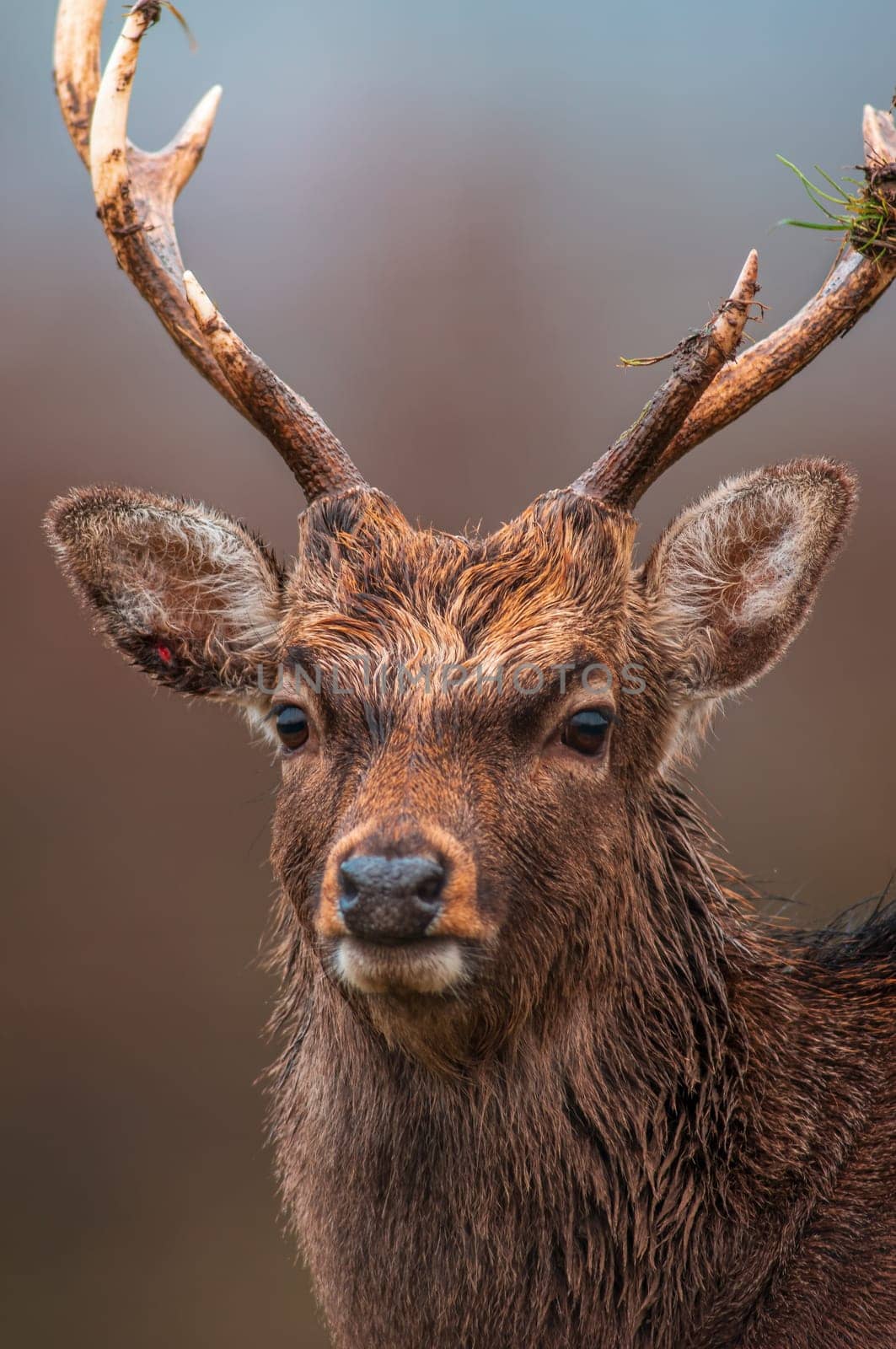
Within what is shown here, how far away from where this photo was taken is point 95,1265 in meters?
7.67

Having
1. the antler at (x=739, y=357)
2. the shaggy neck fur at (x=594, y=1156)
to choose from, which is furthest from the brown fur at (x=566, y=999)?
the antler at (x=739, y=357)

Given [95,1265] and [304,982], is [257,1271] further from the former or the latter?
[304,982]

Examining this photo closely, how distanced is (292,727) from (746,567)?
4.15 feet

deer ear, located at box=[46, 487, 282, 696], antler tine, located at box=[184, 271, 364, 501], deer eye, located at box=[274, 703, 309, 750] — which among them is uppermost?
antler tine, located at box=[184, 271, 364, 501]

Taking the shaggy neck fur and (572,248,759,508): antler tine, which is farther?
(572,248,759,508): antler tine

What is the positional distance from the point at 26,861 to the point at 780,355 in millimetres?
5255

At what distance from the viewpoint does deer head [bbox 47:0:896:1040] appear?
9.95 feet

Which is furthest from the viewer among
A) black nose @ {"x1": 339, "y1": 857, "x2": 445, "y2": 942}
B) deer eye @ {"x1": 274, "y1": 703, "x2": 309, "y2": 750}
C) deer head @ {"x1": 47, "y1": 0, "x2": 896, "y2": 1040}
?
deer eye @ {"x1": 274, "y1": 703, "x2": 309, "y2": 750}

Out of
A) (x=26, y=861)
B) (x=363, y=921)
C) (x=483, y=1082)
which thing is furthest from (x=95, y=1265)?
(x=363, y=921)

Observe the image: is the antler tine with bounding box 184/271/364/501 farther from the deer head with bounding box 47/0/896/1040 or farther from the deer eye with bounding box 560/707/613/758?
the deer eye with bounding box 560/707/613/758

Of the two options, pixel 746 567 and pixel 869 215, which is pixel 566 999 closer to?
pixel 746 567

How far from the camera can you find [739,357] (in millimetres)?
3861

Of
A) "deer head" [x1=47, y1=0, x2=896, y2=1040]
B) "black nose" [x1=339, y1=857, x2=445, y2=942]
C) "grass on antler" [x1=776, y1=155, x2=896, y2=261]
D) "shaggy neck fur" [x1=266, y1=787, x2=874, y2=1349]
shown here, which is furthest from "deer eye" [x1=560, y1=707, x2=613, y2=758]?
"grass on antler" [x1=776, y1=155, x2=896, y2=261]

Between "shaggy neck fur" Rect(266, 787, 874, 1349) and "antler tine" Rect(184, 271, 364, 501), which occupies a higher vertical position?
"antler tine" Rect(184, 271, 364, 501)
